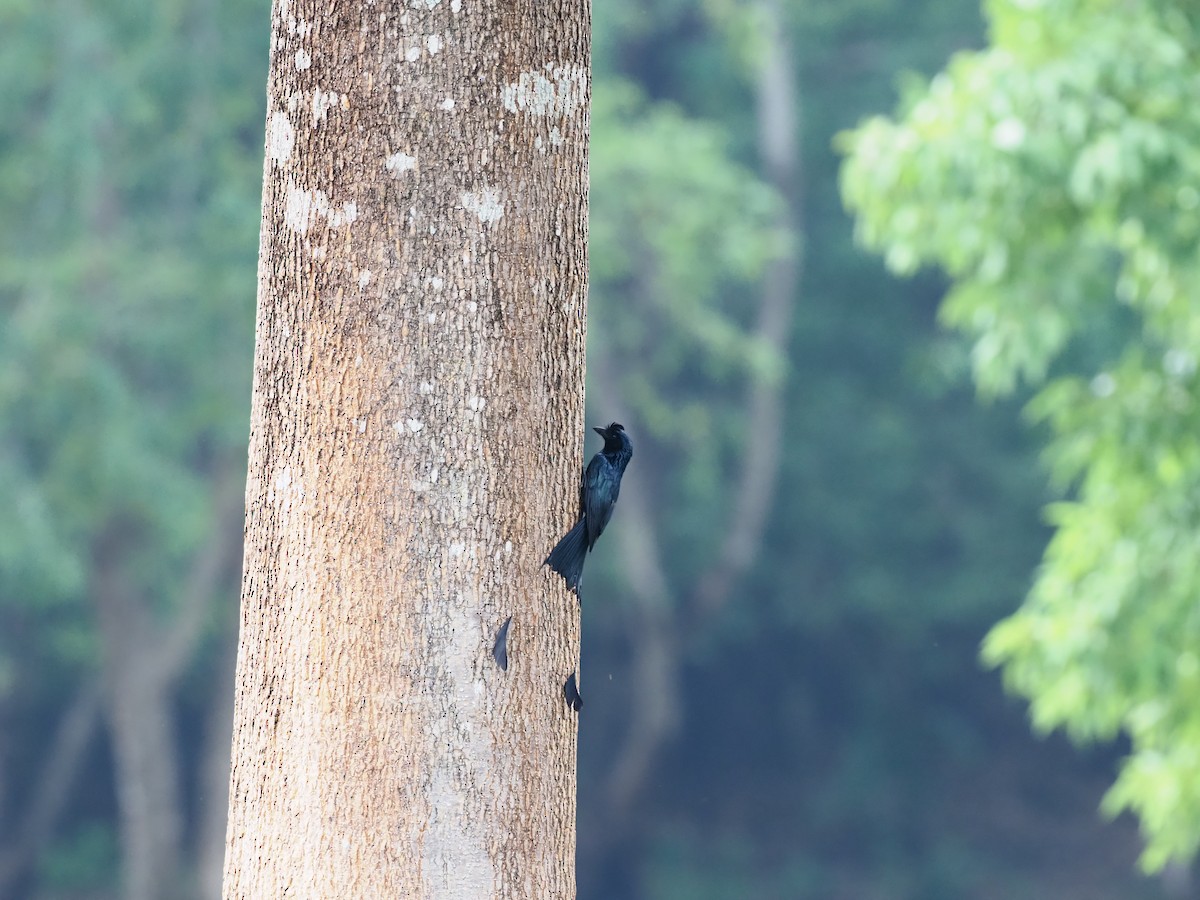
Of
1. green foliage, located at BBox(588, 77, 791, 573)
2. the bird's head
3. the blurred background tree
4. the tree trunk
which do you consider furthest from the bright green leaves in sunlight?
green foliage, located at BBox(588, 77, 791, 573)

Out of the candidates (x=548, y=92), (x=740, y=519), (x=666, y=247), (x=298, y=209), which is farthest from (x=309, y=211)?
(x=740, y=519)

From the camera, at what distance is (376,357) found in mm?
1649

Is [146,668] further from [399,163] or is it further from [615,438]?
[399,163]

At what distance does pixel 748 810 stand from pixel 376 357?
19.6 m

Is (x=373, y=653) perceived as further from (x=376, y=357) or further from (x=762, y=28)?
(x=762, y=28)

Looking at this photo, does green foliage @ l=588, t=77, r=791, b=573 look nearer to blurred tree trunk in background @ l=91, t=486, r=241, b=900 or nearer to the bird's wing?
blurred tree trunk in background @ l=91, t=486, r=241, b=900

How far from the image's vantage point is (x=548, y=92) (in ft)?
5.71

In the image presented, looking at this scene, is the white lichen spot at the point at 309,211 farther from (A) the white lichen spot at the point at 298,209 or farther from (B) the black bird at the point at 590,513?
(B) the black bird at the point at 590,513

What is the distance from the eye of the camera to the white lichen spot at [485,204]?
1.67 m

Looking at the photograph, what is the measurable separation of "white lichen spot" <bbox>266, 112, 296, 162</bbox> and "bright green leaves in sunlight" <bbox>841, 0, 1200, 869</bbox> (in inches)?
120

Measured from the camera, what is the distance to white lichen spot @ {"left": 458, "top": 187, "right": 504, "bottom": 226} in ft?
5.47

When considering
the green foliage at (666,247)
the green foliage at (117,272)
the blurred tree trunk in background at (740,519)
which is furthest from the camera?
the blurred tree trunk in background at (740,519)

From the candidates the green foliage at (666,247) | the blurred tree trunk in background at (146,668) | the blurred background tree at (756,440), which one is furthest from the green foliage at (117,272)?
the green foliage at (666,247)

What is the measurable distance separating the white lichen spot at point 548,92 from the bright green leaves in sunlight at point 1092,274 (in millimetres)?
2846
